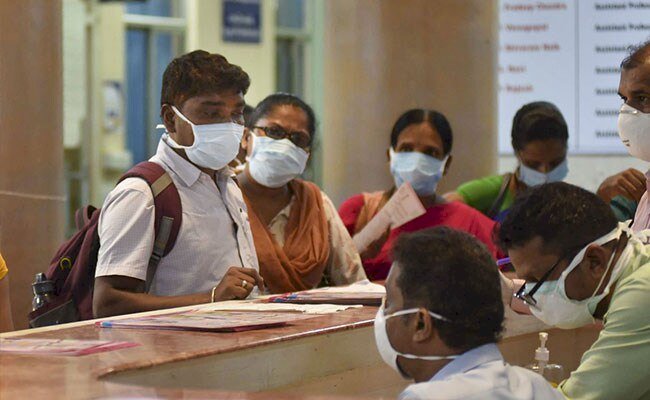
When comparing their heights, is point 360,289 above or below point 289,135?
below

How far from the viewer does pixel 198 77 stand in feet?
15.3

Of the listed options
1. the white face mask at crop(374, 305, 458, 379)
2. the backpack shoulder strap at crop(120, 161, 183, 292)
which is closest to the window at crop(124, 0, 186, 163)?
the backpack shoulder strap at crop(120, 161, 183, 292)

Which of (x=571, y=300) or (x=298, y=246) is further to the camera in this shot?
(x=298, y=246)

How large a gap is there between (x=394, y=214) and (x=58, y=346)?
269 cm

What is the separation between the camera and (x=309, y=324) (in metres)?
3.78

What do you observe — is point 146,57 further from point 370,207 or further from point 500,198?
point 370,207

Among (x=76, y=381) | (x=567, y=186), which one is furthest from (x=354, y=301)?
(x=76, y=381)

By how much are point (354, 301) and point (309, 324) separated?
1.96ft

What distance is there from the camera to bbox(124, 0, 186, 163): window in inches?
581

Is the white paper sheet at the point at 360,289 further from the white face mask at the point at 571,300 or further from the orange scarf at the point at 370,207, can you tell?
the white face mask at the point at 571,300

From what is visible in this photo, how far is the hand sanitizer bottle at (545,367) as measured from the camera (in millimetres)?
4027

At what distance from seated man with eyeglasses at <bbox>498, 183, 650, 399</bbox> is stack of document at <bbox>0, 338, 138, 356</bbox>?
43.6 inches

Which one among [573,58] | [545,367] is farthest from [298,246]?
[573,58]

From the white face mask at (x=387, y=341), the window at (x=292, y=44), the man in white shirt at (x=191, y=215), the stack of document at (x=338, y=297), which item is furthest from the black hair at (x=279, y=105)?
the window at (x=292, y=44)
